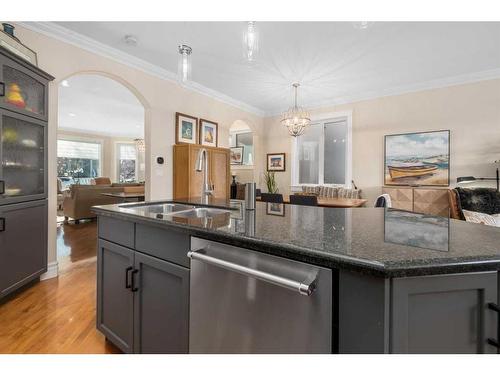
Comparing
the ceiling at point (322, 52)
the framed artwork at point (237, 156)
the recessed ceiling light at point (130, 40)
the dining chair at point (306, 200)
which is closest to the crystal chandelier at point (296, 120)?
the ceiling at point (322, 52)

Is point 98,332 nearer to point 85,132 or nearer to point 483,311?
point 483,311

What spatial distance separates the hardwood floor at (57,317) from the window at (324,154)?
4.26 m

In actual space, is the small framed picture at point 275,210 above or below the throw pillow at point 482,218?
above

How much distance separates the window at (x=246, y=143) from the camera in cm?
674

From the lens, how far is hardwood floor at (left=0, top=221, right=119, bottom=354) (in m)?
1.64

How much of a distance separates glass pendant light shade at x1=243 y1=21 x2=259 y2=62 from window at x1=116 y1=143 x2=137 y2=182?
8948 millimetres

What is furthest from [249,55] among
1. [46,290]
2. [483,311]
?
[46,290]

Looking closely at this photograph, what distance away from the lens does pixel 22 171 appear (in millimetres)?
2375

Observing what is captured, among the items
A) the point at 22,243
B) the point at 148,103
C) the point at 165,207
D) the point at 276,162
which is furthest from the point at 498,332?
the point at 276,162

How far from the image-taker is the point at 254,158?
6.05 metres

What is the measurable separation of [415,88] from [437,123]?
69 cm

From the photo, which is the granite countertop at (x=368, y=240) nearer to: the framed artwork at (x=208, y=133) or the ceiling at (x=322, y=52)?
the ceiling at (x=322, y=52)

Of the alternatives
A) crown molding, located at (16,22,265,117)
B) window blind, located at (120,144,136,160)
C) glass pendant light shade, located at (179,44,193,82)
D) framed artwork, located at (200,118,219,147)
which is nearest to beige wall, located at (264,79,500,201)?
framed artwork, located at (200,118,219,147)

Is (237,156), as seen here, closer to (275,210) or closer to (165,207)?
(165,207)
